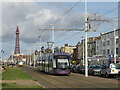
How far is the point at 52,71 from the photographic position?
3966cm

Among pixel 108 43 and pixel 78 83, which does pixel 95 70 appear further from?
pixel 108 43

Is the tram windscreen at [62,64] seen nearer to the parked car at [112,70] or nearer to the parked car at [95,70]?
the parked car at [95,70]

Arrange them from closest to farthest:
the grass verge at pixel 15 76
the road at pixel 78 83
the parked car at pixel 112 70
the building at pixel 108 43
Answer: the road at pixel 78 83 → the grass verge at pixel 15 76 → the parked car at pixel 112 70 → the building at pixel 108 43

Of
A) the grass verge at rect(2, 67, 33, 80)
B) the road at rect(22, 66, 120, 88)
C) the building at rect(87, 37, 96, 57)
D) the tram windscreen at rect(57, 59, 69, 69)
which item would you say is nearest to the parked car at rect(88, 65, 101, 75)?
the tram windscreen at rect(57, 59, 69, 69)

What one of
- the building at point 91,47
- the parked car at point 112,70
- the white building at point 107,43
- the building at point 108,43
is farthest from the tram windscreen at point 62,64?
the building at point 91,47

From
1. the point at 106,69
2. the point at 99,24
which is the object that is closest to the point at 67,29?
the point at 99,24

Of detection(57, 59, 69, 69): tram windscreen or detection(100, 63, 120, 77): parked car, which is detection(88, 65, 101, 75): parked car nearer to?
detection(57, 59, 69, 69): tram windscreen

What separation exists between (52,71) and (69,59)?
9.47ft

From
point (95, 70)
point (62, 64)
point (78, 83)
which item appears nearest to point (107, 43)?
point (95, 70)

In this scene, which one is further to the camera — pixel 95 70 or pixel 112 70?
pixel 95 70

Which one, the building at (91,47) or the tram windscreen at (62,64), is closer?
the tram windscreen at (62,64)

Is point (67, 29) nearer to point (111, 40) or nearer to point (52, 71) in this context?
point (52, 71)

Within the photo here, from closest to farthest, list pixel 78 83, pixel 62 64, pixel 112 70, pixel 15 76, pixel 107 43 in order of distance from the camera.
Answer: pixel 78 83
pixel 112 70
pixel 15 76
pixel 62 64
pixel 107 43

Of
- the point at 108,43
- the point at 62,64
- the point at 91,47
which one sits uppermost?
the point at 108,43
